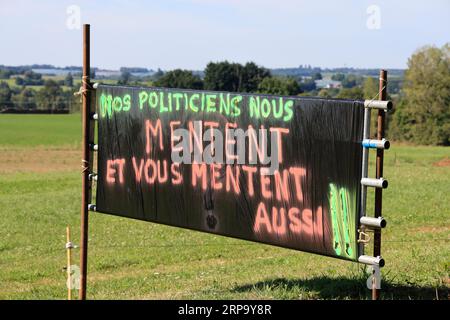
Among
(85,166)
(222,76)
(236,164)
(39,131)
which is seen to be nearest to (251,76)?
(222,76)

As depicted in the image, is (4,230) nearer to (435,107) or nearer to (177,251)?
(177,251)

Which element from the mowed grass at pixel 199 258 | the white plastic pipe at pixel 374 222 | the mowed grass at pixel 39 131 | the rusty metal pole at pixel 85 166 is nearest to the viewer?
the white plastic pipe at pixel 374 222

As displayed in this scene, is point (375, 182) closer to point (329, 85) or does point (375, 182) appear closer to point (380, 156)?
point (380, 156)

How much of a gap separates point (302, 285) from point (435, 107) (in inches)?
3061

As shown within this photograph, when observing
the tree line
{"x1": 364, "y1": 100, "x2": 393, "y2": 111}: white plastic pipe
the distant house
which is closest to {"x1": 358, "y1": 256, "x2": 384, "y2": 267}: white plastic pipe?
{"x1": 364, "y1": 100, "x2": 393, "y2": 111}: white plastic pipe

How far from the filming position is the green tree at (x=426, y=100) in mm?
84188

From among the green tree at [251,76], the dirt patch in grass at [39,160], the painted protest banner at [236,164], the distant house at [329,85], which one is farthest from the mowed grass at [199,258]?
the distant house at [329,85]

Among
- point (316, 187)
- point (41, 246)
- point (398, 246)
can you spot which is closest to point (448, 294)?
point (316, 187)

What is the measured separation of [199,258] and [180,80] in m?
85.9

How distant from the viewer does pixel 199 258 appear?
55.2 ft

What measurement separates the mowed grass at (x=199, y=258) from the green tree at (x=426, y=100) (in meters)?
52.1

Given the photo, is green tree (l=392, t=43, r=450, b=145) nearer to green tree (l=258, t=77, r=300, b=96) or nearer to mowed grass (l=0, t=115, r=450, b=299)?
green tree (l=258, t=77, r=300, b=96)

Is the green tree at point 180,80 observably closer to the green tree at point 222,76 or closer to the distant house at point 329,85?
the green tree at point 222,76

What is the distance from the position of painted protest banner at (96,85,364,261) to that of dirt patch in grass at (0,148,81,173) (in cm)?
3682
